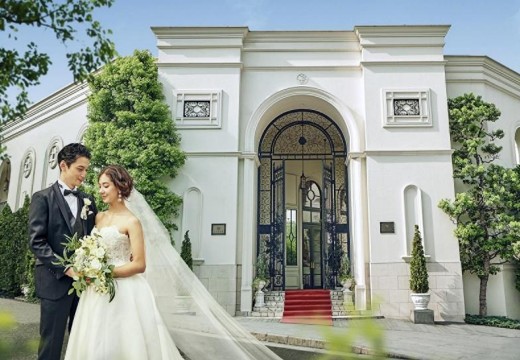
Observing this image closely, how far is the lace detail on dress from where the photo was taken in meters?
2.98

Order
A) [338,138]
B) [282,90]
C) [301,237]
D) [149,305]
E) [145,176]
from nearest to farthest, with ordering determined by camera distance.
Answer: [149,305] → [145,176] → [282,90] → [338,138] → [301,237]

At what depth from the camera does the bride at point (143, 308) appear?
2.79m

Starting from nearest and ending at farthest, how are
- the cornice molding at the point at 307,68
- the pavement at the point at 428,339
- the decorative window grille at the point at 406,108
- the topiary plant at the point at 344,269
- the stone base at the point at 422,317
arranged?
1. the pavement at the point at 428,339
2. the stone base at the point at 422,317
3. the decorative window grille at the point at 406,108
4. the topiary plant at the point at 344,269
5. the cornice molding at the point at 307,68

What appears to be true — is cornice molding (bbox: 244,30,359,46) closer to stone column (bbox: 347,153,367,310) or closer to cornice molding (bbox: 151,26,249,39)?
cornice molding (bbox: 151,26,249,39)

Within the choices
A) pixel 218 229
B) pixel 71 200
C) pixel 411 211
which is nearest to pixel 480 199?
pixel 411 211

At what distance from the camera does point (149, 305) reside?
3004 mm

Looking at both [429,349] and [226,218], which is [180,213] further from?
[429,349]

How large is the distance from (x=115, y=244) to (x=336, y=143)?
9978 mm

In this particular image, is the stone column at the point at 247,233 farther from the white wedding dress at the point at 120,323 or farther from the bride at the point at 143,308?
the white wedding dress at the point at 120,323

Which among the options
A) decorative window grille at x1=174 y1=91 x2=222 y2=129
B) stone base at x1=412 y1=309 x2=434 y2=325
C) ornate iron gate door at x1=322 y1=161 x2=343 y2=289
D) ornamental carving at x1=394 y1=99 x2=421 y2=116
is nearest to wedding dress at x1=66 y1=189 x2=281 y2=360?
stone base at x1=412 y1=309 x2=434 y2=325

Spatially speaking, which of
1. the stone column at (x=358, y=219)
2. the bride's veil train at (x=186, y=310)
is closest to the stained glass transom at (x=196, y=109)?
the stone column at (x=358, y=219)

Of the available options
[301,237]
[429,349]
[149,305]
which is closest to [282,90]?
[301,237]

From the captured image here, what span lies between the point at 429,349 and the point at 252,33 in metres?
8.77

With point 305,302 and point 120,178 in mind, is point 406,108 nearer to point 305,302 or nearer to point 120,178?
point 305,302
